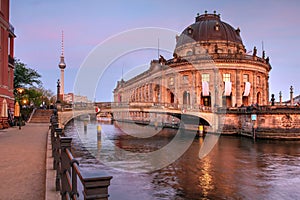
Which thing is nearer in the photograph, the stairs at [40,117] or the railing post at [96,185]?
the railing post at [96,185]

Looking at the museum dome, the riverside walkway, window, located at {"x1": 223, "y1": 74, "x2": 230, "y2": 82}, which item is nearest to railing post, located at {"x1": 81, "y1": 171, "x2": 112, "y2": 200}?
the riverside walkway

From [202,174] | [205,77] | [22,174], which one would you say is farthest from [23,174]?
[205,77]

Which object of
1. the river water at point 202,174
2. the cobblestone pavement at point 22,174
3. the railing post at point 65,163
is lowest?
the river water at point 202,174

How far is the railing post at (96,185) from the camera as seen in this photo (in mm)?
3141

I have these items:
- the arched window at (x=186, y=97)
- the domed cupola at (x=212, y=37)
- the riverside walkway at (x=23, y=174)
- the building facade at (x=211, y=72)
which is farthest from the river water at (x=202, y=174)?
the domed cupola at (x=212, y=37)

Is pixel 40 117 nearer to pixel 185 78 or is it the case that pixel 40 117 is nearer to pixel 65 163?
pixel 185 78

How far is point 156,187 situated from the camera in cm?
1528

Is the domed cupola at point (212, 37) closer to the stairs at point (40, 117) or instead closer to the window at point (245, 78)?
the window at point (245, 78)

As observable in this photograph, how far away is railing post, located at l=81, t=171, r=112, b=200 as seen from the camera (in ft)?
10.3

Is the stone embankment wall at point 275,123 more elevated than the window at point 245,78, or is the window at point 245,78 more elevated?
the window at point 245,78

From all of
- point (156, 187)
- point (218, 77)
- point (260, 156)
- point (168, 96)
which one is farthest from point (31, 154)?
point (168, 96)

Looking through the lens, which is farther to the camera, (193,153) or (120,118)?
(120,118)

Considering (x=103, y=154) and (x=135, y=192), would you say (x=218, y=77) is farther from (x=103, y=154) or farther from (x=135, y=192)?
(x=135, y=192)

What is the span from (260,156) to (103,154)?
12.7 m
